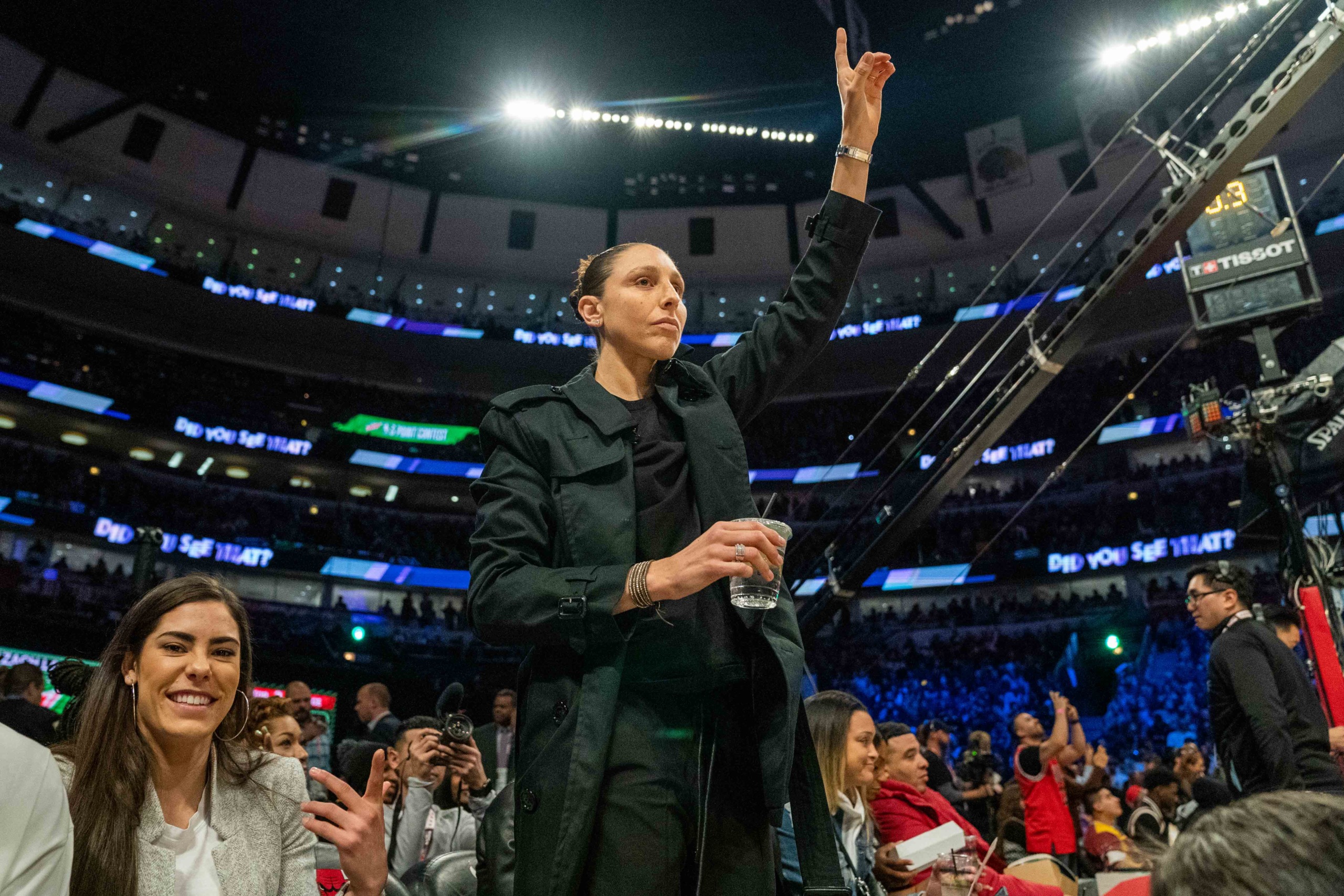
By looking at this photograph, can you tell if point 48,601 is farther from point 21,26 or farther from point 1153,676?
point 1153,676

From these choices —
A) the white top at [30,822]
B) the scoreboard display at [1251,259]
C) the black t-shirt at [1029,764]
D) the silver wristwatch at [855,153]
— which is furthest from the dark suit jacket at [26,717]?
the scoreboard display at [1251,259]

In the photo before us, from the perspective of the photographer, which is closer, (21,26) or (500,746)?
(500,746)

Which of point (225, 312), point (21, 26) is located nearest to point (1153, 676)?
point (225, 312)

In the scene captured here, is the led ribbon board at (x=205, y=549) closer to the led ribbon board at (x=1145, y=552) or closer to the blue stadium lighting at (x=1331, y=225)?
the led ribbon board at (x=1145, y=552)

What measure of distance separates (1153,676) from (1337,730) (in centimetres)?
1527

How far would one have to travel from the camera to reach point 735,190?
23.4 meters

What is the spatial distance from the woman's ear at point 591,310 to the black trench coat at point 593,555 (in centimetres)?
9

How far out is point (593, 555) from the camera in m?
1.47

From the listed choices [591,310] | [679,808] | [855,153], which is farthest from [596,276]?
[679,808]

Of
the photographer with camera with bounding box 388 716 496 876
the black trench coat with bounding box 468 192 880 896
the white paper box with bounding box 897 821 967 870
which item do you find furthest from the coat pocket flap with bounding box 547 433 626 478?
the photographer with camera with bounding box 388 716 496 876

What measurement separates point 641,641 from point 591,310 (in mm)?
691

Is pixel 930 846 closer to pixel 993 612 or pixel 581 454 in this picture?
pixel 581 454

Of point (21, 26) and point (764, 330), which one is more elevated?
point (21, 26)

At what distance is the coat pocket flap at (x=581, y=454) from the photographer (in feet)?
5.00
